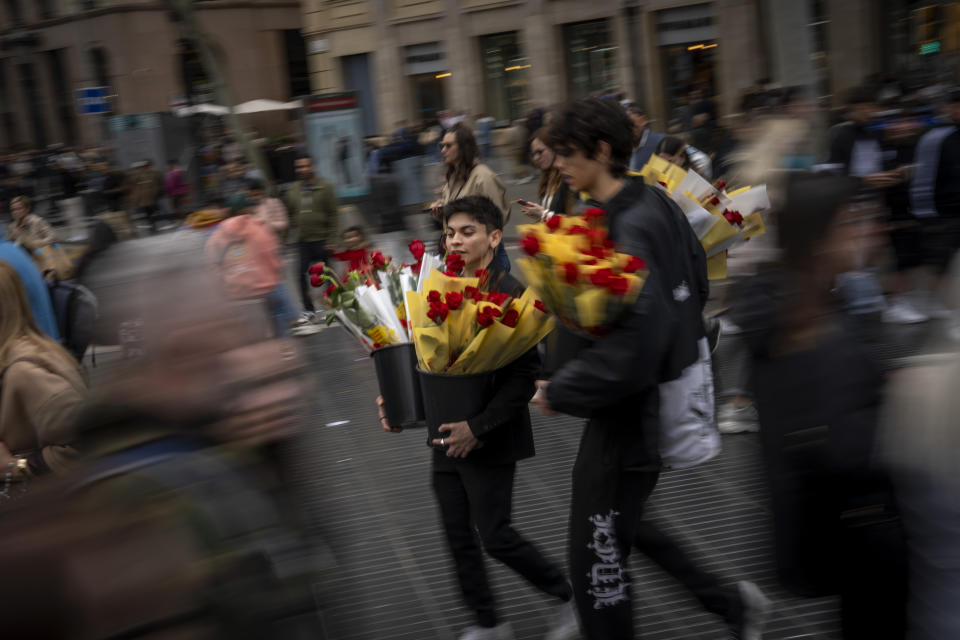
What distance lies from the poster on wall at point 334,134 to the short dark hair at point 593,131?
1606cm

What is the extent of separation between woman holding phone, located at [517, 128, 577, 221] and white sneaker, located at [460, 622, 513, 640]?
3409 mm

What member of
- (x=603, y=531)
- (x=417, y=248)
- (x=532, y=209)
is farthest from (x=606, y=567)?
(x=532, y=209)

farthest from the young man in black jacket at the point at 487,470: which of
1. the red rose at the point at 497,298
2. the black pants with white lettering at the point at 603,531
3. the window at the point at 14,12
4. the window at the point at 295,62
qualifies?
the window at the point at 14,12

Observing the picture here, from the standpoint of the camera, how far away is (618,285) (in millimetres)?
3061

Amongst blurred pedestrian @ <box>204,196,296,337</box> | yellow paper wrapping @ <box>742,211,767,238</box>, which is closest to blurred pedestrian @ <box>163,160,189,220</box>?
blurred pedestrian @ <box>204,196,296,337</box>

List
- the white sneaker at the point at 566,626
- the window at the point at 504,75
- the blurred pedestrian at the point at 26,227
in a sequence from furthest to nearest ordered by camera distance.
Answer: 1. the window at the point at 504,75
2. the blurred pedestrian at the point at 26,227
3. the white sneaker at the point at 566,626

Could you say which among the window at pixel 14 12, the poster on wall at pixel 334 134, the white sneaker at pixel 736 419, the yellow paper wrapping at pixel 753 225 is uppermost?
the window at pixel 14 12

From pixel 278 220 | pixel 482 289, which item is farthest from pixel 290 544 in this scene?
pixel 278 220

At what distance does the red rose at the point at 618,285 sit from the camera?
3055mm

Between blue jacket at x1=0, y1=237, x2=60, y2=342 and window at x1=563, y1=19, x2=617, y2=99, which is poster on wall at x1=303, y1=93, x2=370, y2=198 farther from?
blue jacket at x1=0, y1=237, x2=60, y2=342

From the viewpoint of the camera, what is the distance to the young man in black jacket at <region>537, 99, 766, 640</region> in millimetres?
3154

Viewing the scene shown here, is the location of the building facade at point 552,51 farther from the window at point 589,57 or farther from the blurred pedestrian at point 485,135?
the blurred pedestrian at point 485,135

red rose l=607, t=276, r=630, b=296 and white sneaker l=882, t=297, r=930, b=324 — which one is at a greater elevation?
red rose l=607, t=276, r=630, b=296

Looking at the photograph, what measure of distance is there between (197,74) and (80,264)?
40.8m
